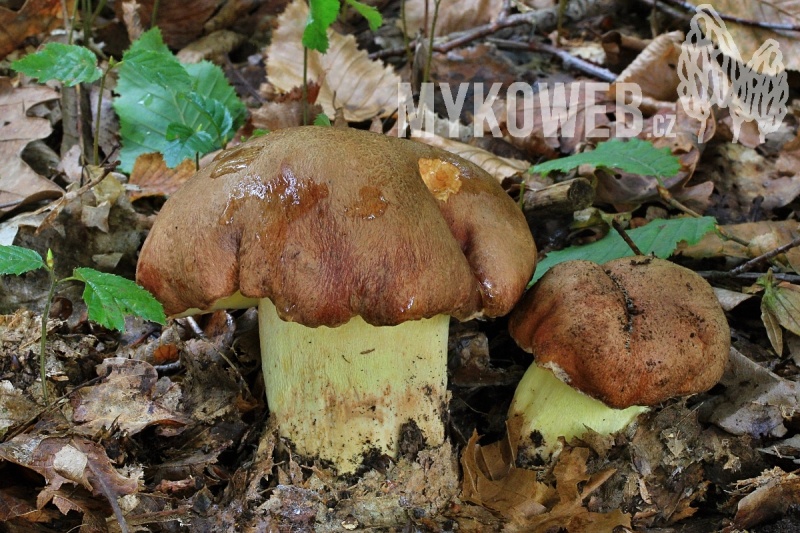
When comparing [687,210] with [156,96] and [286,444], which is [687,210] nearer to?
[286,444]

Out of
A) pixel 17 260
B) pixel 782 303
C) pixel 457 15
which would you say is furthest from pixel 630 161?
pixel 457 15

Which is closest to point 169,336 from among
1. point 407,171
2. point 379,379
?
point 379,379

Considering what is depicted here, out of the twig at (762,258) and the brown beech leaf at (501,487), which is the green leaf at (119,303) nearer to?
the brown beech leaf at (501,487)

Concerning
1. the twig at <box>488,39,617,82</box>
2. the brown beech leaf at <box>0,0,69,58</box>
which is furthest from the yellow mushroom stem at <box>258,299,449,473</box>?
the brown beech leaf at <box>0,0,69,58</box>

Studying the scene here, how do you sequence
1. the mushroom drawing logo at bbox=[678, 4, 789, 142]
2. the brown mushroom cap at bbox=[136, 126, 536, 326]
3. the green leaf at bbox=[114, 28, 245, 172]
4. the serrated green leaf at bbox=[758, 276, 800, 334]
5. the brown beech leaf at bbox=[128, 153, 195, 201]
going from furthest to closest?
the mushroom drawing logo at bbox=[678, 4, 789, 142], the brown beech leaf at bbox=[128, 153, 195, 201], the green leaf at bbox=[114, 28, 245, 172], the serrated green leaf at bbox=[758, 276, 800, 334], the brown mushroom cap at bbox=[136, 126, 536, 326]

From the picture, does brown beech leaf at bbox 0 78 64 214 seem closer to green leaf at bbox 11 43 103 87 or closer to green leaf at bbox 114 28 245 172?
green leaf at bbox 114 28 245 172

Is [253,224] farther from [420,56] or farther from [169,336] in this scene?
[420,56]
